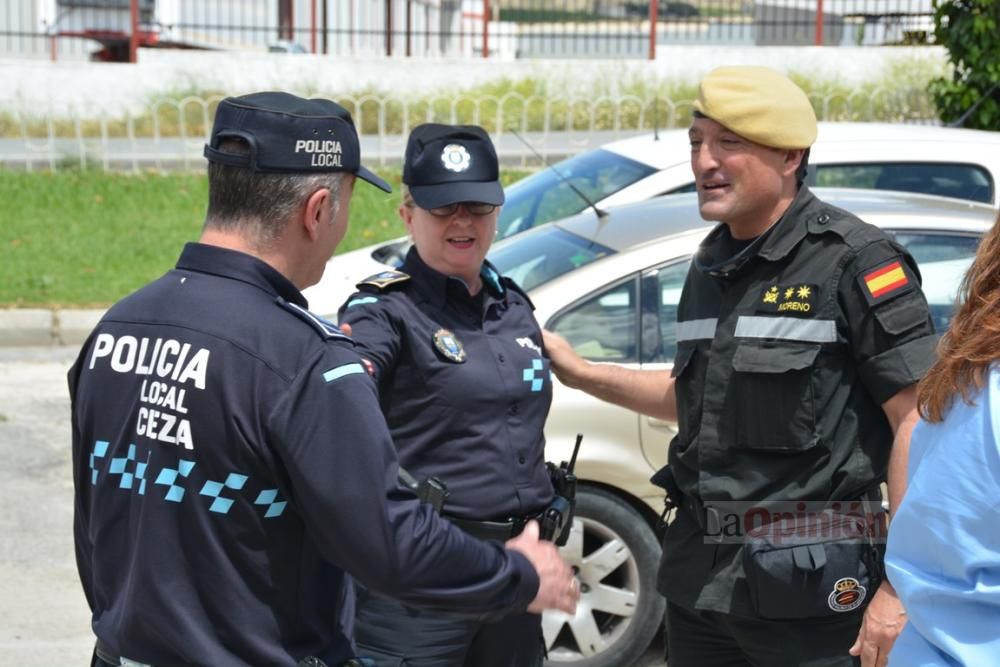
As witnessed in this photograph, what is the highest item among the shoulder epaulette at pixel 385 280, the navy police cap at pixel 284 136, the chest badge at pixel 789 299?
the navy police cap at pixel 284 136

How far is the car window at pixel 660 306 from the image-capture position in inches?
181

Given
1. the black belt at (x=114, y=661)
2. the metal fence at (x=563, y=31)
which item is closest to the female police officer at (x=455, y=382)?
the black belt at (x=114, y=661)

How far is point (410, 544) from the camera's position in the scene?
2.08 m

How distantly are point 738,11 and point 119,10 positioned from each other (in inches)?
421

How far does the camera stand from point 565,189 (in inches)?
266

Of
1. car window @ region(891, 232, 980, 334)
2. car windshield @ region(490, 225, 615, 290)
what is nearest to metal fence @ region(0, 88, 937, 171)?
car windshield @ region(490, 225, 615, 290)

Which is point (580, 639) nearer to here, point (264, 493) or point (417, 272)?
point (417, 272)

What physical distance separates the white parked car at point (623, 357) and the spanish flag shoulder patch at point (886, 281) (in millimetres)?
Answer: 1677

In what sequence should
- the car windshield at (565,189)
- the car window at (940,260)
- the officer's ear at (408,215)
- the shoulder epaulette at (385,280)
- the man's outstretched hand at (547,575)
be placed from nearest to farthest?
the man's outstretched hand at (547,575) < the shoulder epaulette at (385,280) < the officer's ear at (408,215) < the car window at (940,260) < the car windshield at (565,189)

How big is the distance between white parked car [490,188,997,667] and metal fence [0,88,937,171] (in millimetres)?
8782

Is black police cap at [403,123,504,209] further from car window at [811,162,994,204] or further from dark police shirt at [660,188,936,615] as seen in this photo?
car window at [811,162,994,204]

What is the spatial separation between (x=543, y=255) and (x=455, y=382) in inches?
Result: 82.0

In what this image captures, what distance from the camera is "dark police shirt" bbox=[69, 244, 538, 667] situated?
202 centimetres

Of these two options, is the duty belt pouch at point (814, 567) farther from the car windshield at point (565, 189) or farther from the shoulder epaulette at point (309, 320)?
the car windshield at point (565, 189)
